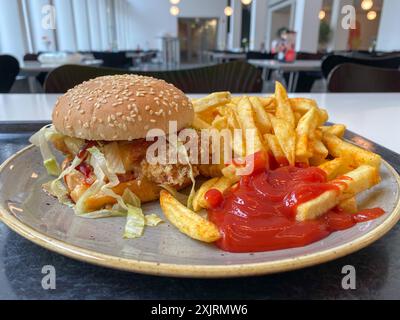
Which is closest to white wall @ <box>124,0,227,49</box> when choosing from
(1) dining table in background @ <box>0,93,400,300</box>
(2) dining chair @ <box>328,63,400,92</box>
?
(2) dining chair @ <box>328,63,400,92</box>

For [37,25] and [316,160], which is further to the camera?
[37,25]

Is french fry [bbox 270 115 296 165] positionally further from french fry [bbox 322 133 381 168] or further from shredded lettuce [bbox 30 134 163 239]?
shredded lettuce [bbox 30 134 163 239]

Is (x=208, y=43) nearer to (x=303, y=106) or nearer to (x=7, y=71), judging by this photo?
(x=7, y=71)

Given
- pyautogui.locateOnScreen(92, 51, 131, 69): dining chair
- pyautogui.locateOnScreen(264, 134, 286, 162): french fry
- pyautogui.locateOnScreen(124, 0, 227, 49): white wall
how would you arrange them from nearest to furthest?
pyautogui.locateOnScreen(264, 134, 286, 162): french fry, pyautogui.locateOnScreen(92, 51, 131, 69): dining chair, pyautogui.locateOnScreen(124, 0, 227, 49): white wall

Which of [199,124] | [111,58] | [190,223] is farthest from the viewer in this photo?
[111,58]

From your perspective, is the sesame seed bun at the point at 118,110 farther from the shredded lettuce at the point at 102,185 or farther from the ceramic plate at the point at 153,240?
the ceramic plate at the point at 153,240

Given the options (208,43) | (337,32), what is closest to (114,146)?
(337,32)
